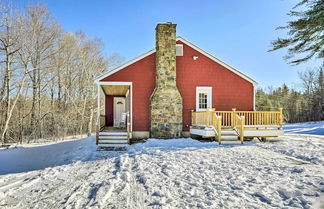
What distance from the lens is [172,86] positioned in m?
9.99

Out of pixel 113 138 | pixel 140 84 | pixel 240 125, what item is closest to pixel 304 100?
pixel 240 125

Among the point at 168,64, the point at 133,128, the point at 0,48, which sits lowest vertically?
the point at 133,128

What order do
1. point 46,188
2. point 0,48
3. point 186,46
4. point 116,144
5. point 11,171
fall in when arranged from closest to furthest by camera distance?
point 46,188
point 11,171
point 116,144
point 186,46
point 0,48

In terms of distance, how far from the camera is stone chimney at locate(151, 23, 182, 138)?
9.77 metres


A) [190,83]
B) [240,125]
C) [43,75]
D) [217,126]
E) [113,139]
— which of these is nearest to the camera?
[217,126]

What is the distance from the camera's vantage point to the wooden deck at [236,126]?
8695 mm

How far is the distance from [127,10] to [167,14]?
3557mm

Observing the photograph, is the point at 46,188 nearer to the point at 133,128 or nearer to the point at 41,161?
the point at 41,161

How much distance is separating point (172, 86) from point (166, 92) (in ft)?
1.46

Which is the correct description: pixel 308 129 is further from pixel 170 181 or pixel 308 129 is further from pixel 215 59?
pixel 170 181

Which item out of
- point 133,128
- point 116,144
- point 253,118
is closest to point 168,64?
point 133,128

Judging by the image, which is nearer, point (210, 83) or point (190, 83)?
point (190, 83)

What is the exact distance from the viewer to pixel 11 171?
5.65m

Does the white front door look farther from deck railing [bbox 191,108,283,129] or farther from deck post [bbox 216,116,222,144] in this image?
deck post [bbox 216,116,222,144]
